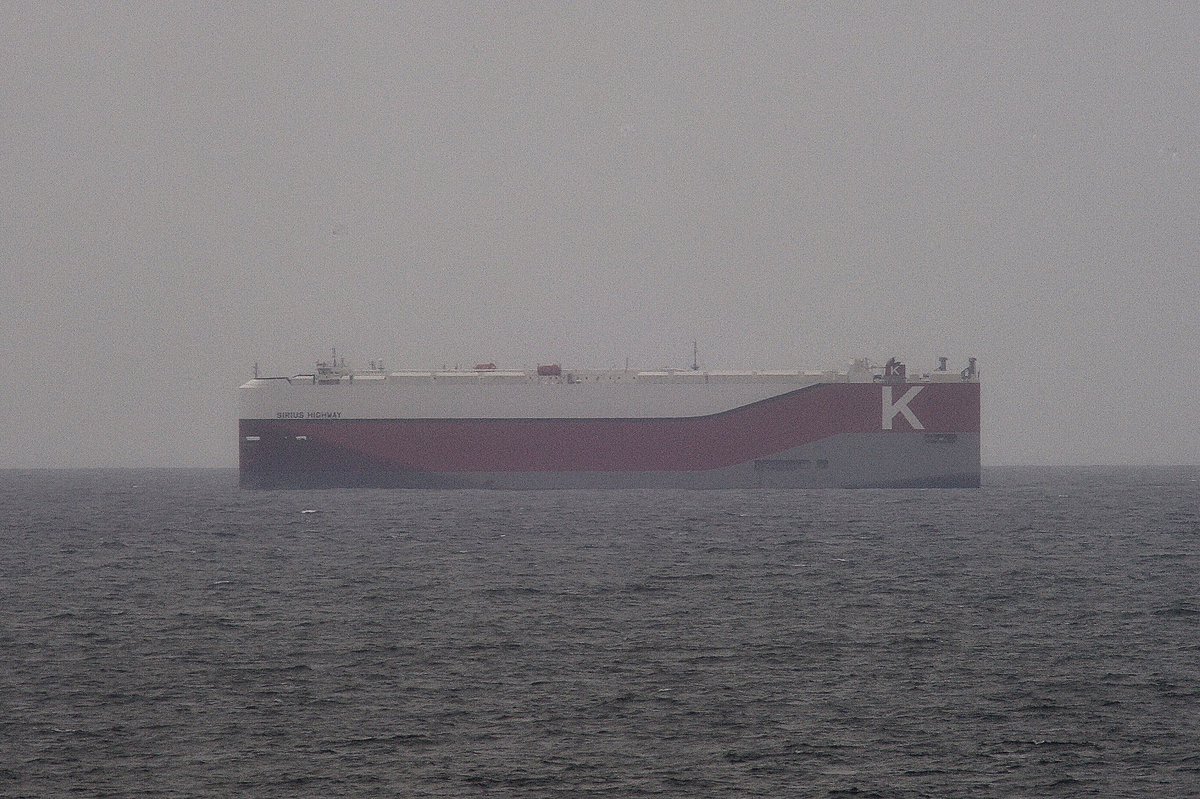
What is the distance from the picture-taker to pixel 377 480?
6506cm

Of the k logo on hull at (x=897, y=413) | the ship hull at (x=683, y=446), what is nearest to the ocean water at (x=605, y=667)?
the k logo on hull at (x=897, y=413)

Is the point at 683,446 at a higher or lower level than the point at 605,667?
higher

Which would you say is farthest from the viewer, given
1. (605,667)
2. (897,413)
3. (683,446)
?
(683,446)

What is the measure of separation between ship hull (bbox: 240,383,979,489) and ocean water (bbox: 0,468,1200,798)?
67.1 feet

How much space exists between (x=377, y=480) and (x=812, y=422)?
20.1 meters

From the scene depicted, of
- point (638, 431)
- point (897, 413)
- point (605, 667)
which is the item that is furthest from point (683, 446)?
point (605, 667)

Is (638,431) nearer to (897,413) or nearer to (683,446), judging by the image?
(683,446)

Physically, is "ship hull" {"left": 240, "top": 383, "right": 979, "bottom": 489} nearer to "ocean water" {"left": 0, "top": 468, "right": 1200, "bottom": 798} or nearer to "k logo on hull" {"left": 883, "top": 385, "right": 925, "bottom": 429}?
"k logo on hull" {"left": 883, "top": 385, "right": 925, "bottom": 429}

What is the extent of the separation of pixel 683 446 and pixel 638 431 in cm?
216

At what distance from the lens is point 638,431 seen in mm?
64062

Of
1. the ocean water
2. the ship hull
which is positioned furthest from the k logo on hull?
the ocean water

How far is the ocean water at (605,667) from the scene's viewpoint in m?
15.5

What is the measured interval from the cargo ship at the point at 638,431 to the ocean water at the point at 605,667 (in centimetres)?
2059

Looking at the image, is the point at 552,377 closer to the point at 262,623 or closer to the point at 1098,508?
the point at 1098,508
